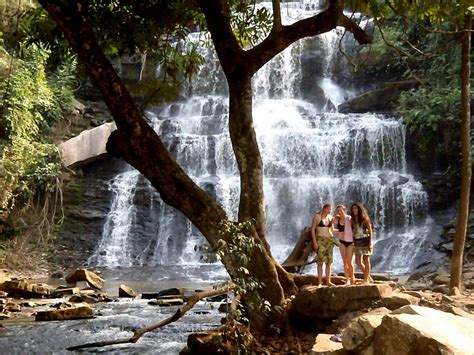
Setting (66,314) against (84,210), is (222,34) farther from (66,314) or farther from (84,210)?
(84,210)

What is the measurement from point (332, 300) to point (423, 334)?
10.2ft

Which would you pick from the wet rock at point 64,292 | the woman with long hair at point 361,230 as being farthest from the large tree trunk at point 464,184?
the wet rock at point 64,292

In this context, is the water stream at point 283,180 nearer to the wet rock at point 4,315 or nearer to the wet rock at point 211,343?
the wet rock at point 4,315

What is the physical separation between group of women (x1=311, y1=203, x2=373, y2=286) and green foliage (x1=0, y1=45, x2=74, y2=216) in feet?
37.2

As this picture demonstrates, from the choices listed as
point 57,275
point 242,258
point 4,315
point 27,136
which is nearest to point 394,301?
point 242,258

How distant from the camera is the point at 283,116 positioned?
985 inches

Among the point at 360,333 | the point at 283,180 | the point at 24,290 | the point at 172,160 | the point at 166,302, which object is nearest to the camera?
the point at 360,333

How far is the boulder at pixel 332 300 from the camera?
6453 millimetres

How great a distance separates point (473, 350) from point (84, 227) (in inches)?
762

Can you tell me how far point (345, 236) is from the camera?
7953mm

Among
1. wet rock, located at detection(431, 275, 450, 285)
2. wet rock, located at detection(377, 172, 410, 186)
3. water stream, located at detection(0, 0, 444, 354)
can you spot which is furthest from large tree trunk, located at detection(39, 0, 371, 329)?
wet rock, located at detection(377, 172, 410, 186)

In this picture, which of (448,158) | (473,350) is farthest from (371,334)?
(448,158)

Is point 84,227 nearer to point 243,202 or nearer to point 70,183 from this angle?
point 70,183

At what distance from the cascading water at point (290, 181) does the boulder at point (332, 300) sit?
1114 cm
